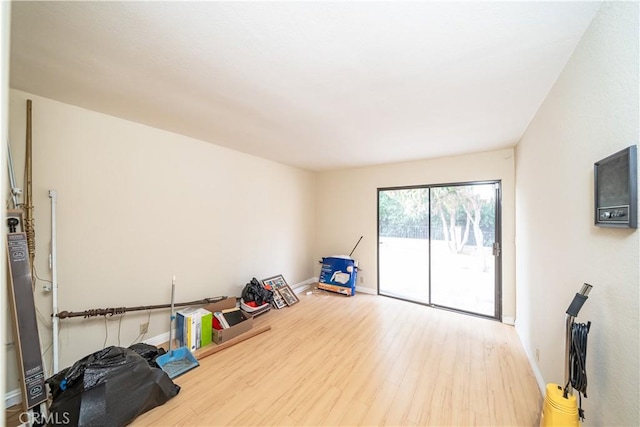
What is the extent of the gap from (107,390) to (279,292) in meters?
2.47

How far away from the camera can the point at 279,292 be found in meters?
3.92

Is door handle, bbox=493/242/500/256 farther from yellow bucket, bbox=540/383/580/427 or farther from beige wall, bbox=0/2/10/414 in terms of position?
beige wall, bbox=0/2/10/414

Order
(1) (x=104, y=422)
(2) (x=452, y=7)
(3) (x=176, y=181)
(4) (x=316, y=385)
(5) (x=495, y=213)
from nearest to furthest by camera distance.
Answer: (2) (x=452, y=7)
(1) (x=104, y=422)
(4) (x=316, y=385)
(3) (x=176, y=181)
(5) (x=495, y=213)

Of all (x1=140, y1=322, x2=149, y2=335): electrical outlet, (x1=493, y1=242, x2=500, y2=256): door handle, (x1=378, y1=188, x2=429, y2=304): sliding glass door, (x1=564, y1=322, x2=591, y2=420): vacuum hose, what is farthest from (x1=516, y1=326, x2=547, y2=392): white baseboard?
(x1=140, y1=322, x2=149, y2=335): electrical outlet

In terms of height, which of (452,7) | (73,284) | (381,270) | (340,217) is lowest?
(381,270)

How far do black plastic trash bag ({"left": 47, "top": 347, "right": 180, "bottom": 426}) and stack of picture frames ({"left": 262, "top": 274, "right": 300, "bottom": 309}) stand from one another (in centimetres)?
201

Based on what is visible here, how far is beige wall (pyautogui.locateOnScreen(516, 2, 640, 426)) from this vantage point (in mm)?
909

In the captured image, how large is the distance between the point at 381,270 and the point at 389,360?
2162 millimetres

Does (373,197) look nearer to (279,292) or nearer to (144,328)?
(279,292)

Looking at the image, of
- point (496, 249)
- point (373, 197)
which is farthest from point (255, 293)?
point (496, 249)

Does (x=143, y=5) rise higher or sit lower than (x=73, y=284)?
higher

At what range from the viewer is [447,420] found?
1.67 metres

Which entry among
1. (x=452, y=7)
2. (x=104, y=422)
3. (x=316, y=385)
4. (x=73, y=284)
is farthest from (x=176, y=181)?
(x=452, y=7)

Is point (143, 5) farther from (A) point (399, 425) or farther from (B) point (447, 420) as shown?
(B) point (447, 420)
